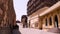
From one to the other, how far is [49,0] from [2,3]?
1976 centimetres

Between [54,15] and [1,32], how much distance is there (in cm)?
1069

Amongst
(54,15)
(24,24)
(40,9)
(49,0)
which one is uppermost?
(49,0)

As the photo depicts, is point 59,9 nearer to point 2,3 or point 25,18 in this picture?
point 2,3

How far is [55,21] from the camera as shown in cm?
1270

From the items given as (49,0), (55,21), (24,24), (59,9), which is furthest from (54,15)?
(24,24)

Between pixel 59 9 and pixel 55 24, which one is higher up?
pixel 59 9

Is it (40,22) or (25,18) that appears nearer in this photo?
(40,22)

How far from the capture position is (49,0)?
21500 mm

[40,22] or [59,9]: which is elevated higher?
[59,9]

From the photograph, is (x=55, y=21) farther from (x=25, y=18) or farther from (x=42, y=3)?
(x=25, y=18)

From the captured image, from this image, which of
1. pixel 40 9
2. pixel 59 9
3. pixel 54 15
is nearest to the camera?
pixel 59 9

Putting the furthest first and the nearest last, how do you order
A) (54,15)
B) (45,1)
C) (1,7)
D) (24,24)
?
(24,24), (45,1), (54,15), (1,7)

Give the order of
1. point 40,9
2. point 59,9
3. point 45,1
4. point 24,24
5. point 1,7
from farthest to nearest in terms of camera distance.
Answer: point 24,24 < point 40,9 < point 45,1 < point 59,9 < point 1,7

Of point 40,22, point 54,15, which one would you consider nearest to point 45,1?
point 40,22
